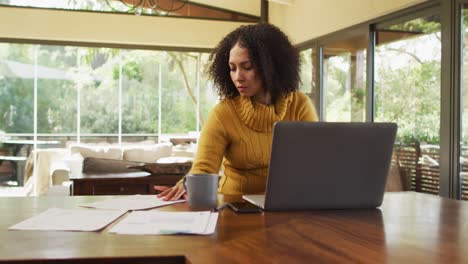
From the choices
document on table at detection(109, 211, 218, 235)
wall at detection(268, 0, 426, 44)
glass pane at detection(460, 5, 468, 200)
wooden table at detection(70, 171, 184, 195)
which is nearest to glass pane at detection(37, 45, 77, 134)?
wall at detection(268, 0, 426, 44)

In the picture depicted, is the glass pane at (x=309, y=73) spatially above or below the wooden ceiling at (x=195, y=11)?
below

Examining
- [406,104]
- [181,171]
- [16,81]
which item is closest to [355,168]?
[181,171]

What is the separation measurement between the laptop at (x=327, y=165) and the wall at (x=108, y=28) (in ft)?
16.6

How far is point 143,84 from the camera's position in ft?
25.9

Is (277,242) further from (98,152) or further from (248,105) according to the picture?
(98,152)

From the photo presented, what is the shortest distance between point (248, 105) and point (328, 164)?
549 mm

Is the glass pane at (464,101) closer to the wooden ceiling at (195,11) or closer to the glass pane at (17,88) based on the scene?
the wooden ceiling at (195,11)

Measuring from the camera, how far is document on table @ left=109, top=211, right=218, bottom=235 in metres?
1.02

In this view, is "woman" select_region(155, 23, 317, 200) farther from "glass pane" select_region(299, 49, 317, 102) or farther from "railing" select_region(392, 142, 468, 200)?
"glass pane" select_region(299, 49, 317, 102)

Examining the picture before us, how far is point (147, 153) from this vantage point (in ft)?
19.1

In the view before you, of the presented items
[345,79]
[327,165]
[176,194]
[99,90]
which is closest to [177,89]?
[99,90]

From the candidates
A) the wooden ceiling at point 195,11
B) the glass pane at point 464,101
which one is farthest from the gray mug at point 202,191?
the wooden ceiling at point 195,11

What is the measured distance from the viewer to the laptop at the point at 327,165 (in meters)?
1.24

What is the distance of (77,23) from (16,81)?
1483 mm
